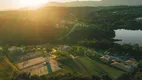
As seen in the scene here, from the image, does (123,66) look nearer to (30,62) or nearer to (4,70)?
(30,62)

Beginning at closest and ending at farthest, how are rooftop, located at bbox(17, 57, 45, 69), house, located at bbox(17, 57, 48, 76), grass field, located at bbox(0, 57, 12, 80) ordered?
grass field, located at bbox(0, 57, 12, 80), house, located at bbox(17, 57, 48, 76), rooftop, located at bbox(17, 57, 45, 69)

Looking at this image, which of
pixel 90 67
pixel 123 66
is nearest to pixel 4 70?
pixel 90 67

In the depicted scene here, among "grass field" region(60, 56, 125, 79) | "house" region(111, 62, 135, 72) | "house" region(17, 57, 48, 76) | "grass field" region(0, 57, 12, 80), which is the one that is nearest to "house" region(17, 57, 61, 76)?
"house" region(17, 57, 48, 76)

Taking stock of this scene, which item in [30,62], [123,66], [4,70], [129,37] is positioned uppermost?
[129,37]

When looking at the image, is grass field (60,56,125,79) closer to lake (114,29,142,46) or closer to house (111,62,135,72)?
house (111,62,135,72)

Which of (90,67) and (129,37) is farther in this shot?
(129,37)

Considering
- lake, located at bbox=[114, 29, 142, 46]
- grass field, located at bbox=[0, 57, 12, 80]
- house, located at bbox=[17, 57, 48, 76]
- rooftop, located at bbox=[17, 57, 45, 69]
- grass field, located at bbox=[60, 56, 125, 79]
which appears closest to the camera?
grass field, located at bbox=[0, 57, 12, 80]

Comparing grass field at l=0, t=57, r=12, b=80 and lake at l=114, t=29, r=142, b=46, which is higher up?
lake at l=114, t=29, r=142, b=46

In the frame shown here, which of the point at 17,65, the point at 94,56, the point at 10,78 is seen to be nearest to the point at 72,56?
the point at 94,56
